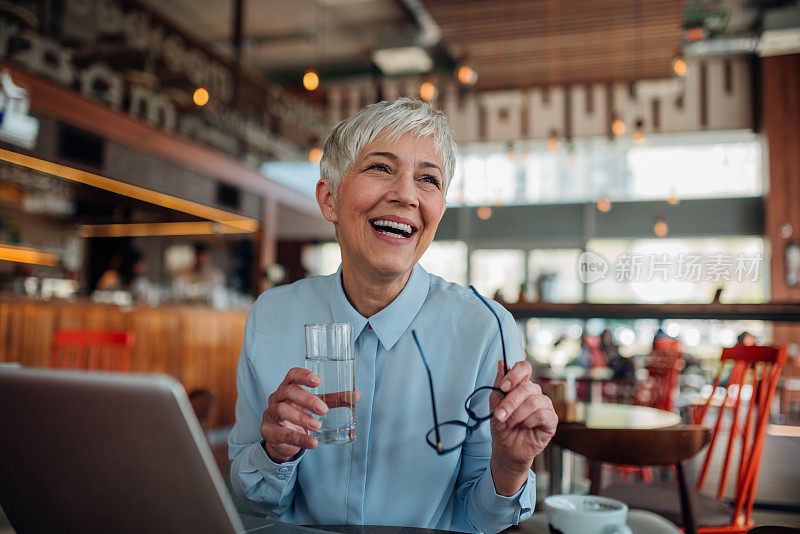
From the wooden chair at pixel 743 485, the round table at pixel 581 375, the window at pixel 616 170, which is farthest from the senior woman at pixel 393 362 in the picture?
the window at pixel 616 170

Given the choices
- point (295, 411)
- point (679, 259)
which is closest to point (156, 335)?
point (295, 411)

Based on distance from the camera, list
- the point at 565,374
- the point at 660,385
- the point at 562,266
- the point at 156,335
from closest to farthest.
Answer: the point at 565,374, the point at 660,385, the point at 156,335, the point at 562,266

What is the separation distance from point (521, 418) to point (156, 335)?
474cm


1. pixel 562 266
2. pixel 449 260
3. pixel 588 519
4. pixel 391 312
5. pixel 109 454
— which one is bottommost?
pixel 588 519

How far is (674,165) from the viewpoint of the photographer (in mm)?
10453

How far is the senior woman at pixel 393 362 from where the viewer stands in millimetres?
1108

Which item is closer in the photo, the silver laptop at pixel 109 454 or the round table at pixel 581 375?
the silver laptop at pixel 109 454

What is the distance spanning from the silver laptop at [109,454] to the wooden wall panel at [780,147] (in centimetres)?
1066

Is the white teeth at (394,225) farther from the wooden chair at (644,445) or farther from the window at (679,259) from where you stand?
the window at (679,259)

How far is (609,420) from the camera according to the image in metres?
2.06

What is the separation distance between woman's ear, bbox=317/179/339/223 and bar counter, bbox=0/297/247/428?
319 centimetres

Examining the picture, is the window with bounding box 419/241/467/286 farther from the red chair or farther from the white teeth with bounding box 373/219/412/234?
the white teeth with bounding box 373/219/412/234

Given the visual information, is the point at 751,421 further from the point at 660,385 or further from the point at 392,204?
the point at 660,385

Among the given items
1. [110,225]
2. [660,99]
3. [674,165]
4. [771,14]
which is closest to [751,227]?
[674,165]
